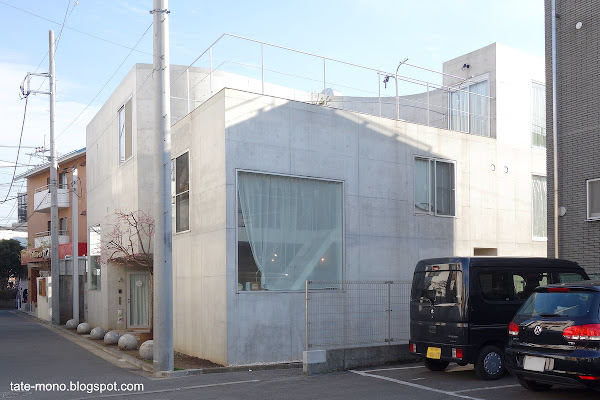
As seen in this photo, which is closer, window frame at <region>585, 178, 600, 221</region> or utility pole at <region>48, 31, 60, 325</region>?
window frame at <region>585, 178, 600, 221</region>

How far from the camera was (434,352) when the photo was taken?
10719 millimetres

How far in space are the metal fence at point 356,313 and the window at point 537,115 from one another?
24.6ft

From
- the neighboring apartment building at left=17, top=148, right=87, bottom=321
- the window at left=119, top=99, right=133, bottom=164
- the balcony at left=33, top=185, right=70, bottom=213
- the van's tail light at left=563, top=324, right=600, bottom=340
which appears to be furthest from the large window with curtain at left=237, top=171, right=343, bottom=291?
the balcony at left=33, top=185, right=70, bottom=213

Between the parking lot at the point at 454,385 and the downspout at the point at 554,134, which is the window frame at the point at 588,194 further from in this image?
the parking lot at the point at 454,385

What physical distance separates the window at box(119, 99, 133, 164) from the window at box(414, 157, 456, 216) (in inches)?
410

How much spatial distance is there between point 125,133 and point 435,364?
14983mm

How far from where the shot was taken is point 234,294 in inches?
514

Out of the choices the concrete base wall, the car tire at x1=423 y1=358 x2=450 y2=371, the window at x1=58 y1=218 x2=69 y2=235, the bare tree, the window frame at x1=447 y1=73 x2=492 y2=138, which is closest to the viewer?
the car tire at x1=423 y1=358 x2=450 y2=371

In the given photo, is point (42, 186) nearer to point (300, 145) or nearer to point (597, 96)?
point (300, 145)

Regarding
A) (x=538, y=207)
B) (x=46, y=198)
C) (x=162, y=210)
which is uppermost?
(x=46, y=198)

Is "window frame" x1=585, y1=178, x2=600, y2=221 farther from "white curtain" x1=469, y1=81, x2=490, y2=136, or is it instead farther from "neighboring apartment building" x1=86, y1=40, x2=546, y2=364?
"white curtain" x1=469, y1=81, x2=490, y2=136

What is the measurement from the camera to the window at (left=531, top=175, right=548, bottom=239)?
19.0 meters

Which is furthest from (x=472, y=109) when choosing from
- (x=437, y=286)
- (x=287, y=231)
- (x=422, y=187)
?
(x=437, y=286)

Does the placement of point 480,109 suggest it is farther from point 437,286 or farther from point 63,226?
point 63,226
